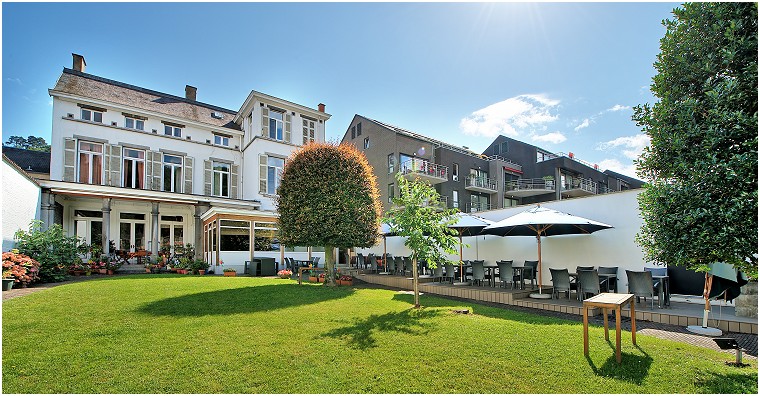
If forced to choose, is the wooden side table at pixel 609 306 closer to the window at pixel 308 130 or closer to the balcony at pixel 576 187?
the window at pixel 308 130

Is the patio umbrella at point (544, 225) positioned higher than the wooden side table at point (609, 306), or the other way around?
the patio umbrella at point (544, 225)

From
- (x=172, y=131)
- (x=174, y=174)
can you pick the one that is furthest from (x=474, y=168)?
(x=172, y=131)

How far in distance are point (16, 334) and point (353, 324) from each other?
4.70 metres

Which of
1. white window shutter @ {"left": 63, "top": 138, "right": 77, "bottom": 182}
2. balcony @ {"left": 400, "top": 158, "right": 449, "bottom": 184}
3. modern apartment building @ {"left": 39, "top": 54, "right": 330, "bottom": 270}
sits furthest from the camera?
balcony @ {"left": 400, "top": 158, "right": 449, "bottom": 184}

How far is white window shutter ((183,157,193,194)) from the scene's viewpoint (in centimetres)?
2075

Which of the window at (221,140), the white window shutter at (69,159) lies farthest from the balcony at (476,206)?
the white window shutter at (69,159)

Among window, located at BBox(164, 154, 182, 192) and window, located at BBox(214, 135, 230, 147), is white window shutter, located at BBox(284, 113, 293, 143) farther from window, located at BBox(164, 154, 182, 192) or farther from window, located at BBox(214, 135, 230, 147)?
window, located at BBox(164, 154, 182, 192)

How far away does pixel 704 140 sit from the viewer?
4305 millimetres

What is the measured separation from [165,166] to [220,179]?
9.73 feet

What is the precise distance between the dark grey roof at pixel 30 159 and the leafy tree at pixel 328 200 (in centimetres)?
1762

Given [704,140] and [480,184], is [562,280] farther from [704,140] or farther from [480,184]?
[480,184]

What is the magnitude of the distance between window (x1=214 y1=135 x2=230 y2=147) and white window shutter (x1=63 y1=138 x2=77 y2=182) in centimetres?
674

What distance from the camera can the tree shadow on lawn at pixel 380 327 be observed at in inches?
207

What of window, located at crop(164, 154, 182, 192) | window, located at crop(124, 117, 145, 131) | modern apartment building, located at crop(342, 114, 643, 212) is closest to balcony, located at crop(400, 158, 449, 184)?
modern apartment building, located at crop(342, 114, 643, 212)
